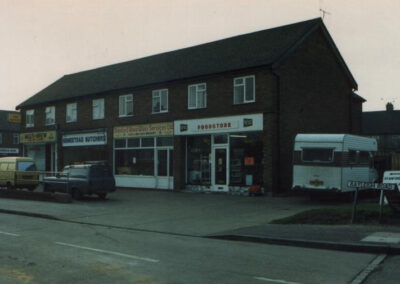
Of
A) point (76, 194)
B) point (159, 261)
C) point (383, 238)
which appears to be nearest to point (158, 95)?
point (76, 194)

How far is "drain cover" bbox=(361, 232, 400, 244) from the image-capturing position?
1006cm

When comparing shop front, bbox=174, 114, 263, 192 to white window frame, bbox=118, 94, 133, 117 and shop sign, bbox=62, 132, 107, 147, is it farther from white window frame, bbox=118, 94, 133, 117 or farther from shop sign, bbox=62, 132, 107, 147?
shop sign, bbox=62, 132, 107, 147

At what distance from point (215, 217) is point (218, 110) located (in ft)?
29.9

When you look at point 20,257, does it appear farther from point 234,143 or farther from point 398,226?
point 234,143

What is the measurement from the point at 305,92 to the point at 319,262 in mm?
16608

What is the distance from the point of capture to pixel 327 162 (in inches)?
743

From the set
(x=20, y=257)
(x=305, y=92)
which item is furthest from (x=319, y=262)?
(x=305, y=92)

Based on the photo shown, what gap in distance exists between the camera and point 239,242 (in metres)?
11.4

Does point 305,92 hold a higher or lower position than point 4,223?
higher

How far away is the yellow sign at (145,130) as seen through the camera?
26.3 meters

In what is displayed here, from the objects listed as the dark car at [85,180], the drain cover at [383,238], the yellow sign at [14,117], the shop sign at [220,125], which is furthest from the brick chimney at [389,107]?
the drain cover at [383,238]

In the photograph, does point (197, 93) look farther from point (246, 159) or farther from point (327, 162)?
point (327, 162)

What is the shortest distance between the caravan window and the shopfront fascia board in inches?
821

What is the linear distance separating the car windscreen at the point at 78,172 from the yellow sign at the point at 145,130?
19.3ft
